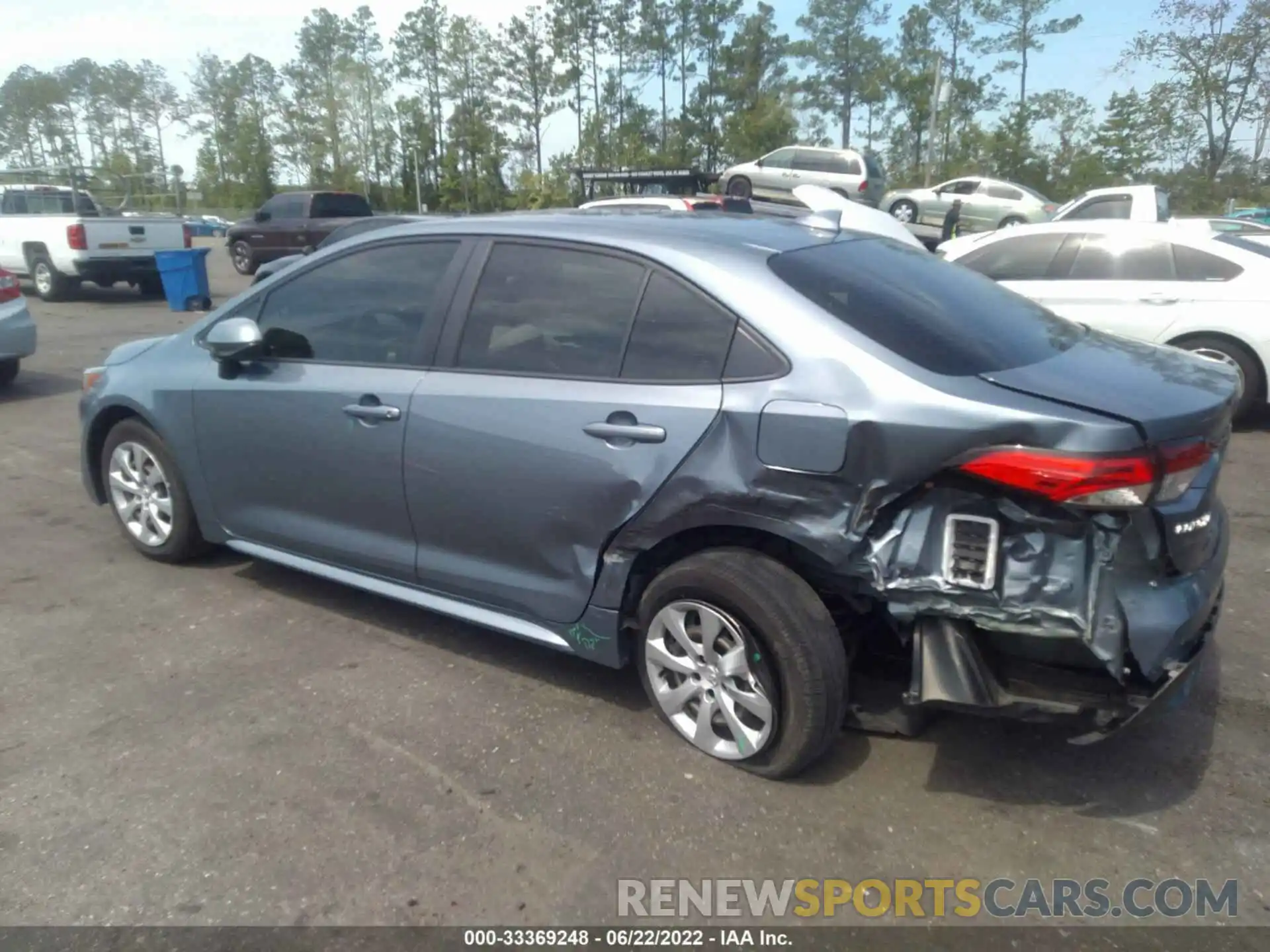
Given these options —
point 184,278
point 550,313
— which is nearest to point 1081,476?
point 550,313

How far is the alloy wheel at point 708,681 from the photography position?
3188mm

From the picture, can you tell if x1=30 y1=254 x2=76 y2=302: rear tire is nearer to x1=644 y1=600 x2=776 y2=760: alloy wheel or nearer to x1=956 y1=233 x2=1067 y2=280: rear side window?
x1=956 y1=233 x2=1067 y2=280: rear side window

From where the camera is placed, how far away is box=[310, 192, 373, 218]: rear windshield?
21797mm

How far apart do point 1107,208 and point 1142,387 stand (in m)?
13.9

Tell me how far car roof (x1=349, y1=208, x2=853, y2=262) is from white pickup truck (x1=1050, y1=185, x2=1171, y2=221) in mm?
12131

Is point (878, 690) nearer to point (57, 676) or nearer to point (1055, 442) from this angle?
point (1055, 442)

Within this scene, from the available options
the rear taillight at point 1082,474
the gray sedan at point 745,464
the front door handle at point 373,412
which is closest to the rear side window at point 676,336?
the gray sedan at point 745,464

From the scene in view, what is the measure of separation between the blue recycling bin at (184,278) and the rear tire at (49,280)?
179 centimetres

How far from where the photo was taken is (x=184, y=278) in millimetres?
15742

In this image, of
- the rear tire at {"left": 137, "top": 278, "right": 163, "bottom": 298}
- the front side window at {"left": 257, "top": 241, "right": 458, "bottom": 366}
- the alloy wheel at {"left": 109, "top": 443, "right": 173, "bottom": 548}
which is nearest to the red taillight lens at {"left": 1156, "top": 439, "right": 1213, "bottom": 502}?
the front side window at {"left": 257, "top": 241, "right": 458, "bottom": 366}

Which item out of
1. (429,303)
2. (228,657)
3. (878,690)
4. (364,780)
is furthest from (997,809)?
(228,657)

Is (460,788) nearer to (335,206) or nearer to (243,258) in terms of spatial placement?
(335,206)

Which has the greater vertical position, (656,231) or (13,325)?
(656,231)

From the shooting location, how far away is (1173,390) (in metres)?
3.04
